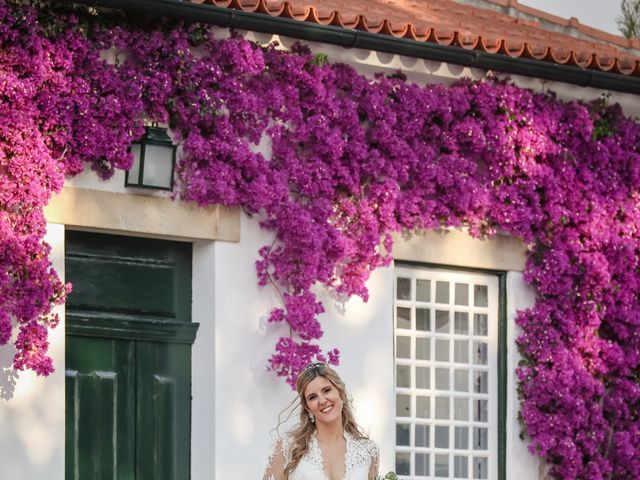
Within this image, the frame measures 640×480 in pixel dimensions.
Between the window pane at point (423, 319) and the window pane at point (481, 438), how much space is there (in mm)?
840

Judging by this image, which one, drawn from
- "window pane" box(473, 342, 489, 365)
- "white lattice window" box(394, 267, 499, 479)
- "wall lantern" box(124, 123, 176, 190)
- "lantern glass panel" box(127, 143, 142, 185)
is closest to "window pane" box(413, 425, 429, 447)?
"white lattice window" box(394, 267, 499, 479)

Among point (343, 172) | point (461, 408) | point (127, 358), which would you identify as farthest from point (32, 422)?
point (461, 408)

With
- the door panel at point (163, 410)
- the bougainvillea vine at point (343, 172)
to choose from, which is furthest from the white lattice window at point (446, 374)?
the door panel at point (163, 410)

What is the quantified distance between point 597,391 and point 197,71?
387 centimetres

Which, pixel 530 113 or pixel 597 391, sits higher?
pixel 530 113

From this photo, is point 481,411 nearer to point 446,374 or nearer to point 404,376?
point 446,374

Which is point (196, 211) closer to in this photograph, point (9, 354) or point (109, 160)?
point (109, 160)

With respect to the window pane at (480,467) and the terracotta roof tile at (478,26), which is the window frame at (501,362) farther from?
the terracotta roof tile at (478,26)

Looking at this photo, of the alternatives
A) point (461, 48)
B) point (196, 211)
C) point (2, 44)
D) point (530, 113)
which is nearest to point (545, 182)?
point (530, 113)

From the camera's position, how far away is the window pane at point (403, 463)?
41.8 ft

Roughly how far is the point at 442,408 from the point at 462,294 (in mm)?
827

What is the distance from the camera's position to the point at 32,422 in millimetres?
10891

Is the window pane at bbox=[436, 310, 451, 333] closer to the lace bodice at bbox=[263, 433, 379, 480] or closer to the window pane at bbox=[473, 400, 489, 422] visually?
the window pane at bbox=[473, 400, 489, 422]

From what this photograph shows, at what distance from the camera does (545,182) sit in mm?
13211
